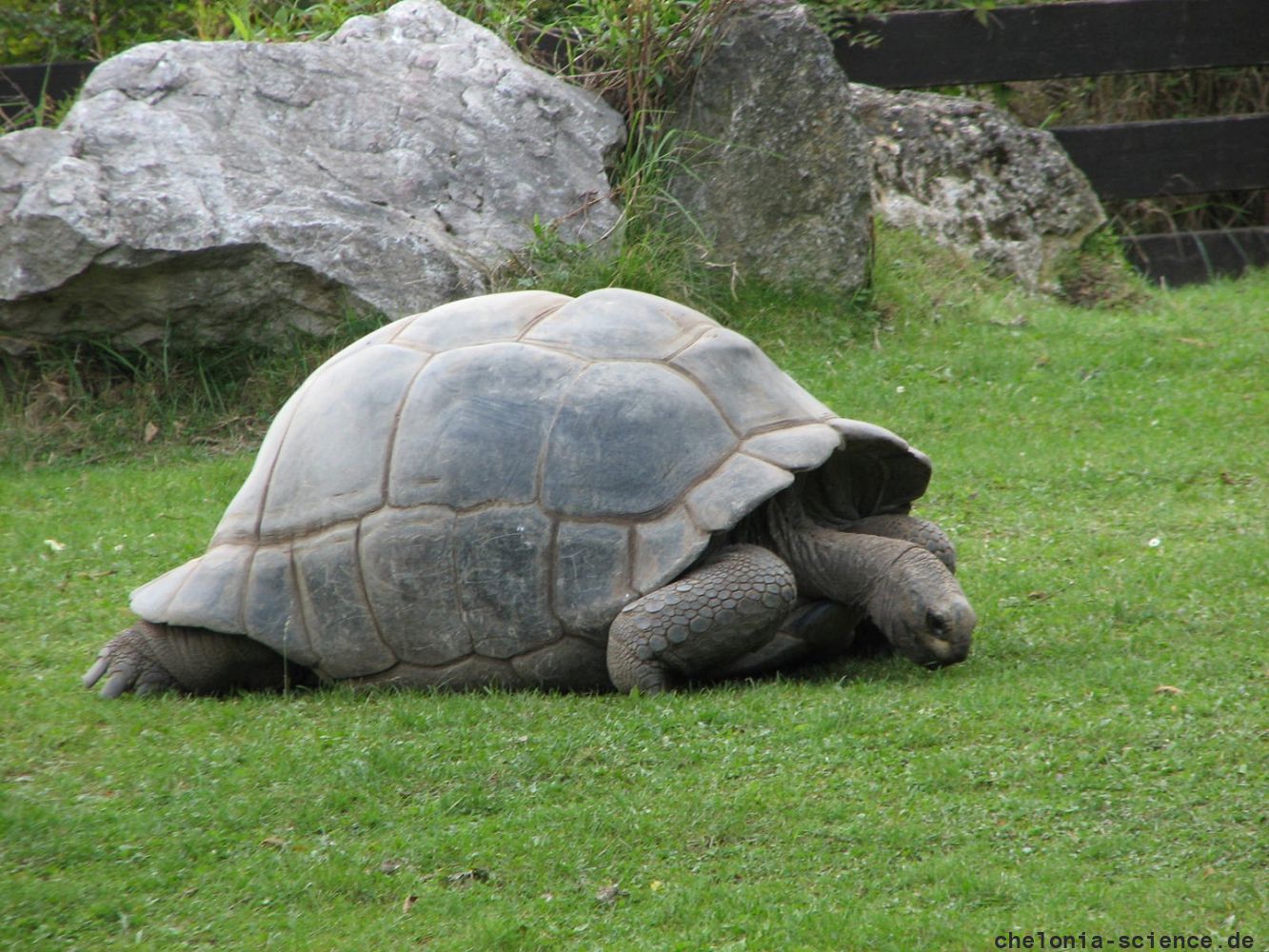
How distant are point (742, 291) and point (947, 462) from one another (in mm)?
1953

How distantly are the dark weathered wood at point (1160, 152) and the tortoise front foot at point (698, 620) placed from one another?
262 inches

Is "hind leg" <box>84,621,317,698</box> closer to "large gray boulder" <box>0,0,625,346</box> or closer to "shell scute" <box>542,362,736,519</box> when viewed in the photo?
"shell scute" <box>542,362,736,519</box>

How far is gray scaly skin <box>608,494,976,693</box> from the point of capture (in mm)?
3990

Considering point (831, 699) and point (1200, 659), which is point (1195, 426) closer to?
point (1200, 659)

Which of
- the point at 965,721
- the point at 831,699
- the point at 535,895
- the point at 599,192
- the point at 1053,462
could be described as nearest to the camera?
the point at 535,895

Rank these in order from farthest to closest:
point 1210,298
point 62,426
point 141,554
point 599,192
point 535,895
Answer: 1. point 1210,298
2. point 599,192
3. point 62,426
4. point 141,554
5. point 535,895

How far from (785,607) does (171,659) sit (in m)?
1.79

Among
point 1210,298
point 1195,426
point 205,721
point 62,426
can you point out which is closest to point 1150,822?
point 205,721

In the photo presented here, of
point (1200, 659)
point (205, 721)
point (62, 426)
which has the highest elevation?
point (1200, 659)

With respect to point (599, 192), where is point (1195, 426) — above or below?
below

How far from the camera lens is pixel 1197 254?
10.1 m

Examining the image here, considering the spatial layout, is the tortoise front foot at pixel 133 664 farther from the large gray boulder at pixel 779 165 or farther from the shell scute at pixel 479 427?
the large gray boulder at pixel 779 165

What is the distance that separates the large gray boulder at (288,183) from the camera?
22.9ft

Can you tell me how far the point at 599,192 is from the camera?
7.79 metres
